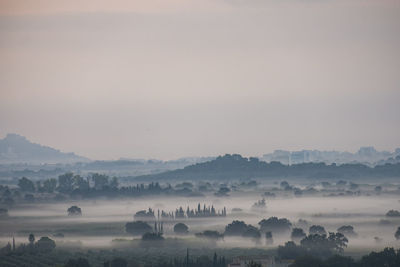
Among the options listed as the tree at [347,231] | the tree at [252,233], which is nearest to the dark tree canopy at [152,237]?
the tree at [252,233]

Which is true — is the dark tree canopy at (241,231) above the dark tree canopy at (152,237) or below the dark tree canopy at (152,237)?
above

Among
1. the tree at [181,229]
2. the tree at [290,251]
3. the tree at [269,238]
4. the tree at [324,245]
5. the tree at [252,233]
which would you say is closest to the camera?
the tree at [290,251]

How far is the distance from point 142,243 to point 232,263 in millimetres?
38815

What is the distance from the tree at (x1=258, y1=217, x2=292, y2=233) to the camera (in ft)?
581

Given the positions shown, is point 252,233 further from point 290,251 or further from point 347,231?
point 290,251

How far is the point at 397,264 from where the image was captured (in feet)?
347

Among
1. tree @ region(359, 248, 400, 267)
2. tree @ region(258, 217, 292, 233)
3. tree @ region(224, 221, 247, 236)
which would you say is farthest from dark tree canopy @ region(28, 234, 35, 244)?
tree @ region(359, 248, 400, 267)

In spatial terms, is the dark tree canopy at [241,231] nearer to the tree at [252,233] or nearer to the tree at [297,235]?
the tree at [252,233]

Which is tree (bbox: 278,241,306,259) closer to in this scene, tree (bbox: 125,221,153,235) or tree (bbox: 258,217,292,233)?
tree (bbox: 125,221,153,235)

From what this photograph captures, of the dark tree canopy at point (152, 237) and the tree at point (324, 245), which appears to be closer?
the tree at point (324, 245)

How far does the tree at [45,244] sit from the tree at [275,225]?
127ft

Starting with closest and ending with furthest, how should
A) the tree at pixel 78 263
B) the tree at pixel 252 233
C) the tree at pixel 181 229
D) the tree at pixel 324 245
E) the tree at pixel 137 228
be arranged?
the tree at pixel 78 263 < the tree at pixel 324 245 < the tree at pixel 252 233 < the tree at pixel 181 229 < the tree at pixel 137 228

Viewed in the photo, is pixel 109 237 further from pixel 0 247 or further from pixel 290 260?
pixel 290 260

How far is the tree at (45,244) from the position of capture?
448 ft
